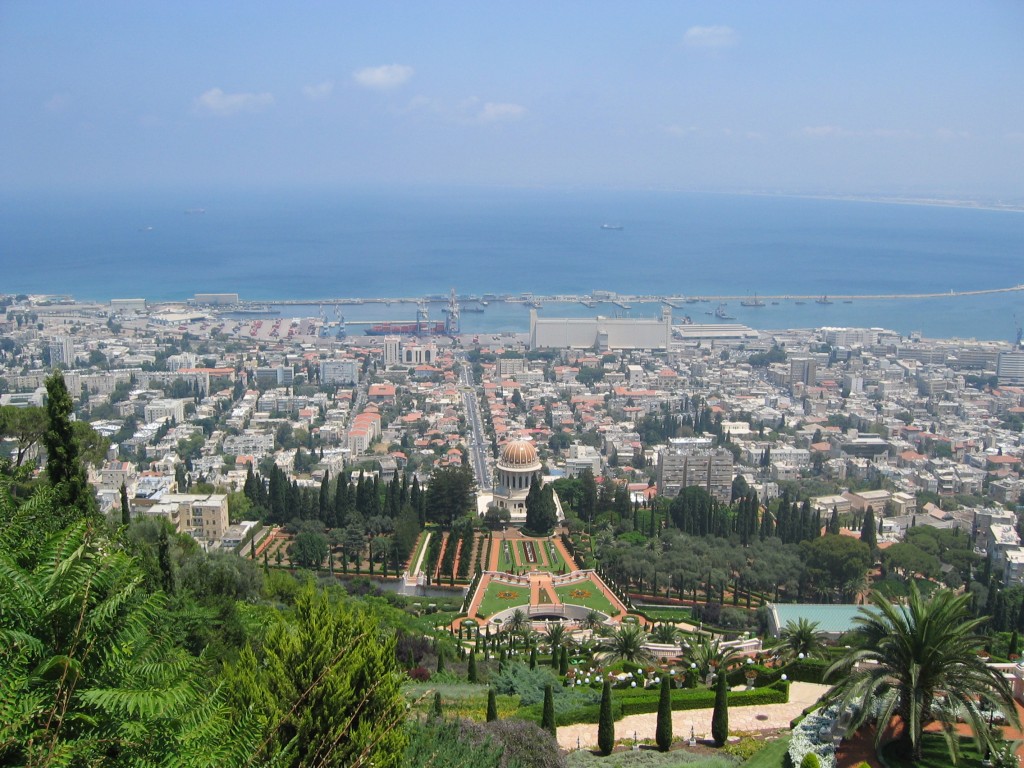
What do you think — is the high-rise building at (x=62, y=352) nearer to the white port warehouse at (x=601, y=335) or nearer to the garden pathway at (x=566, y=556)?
the white port warehouse at (x=601, y=335)

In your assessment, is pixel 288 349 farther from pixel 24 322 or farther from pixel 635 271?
pixel 635 271

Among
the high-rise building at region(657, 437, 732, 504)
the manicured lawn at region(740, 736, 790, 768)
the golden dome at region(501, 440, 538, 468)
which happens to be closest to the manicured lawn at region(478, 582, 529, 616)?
the golden dome at region(501, 440, 538, 468)

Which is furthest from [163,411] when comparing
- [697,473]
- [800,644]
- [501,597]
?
[800,644]

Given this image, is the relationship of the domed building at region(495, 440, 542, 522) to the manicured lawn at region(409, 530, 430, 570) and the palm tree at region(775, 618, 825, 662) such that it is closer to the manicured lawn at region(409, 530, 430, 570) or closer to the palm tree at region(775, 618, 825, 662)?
the manicured lawn at region(409, 530, 430, 570)

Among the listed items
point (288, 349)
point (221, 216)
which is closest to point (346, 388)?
point (288, 349)

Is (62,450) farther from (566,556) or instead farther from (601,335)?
(601,335)

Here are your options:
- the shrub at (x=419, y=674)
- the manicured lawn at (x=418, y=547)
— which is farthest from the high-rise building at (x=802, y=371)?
the shrub at (x=419, y=674)

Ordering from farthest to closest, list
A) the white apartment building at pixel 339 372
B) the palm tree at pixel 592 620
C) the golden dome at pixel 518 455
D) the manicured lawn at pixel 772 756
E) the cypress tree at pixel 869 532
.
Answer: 1. the white apartment building at pixel 339 372
2. the golden dome at pixel 518 455
3. the cypress tree at pixel 869 532
4. the palm tree at pixel 592 620
5. the manicured lawn at pixel 772 756

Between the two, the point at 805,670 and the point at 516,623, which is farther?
the point at 516,623
